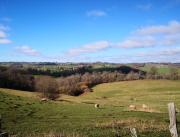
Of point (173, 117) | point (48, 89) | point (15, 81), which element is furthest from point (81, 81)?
point (173, 117)

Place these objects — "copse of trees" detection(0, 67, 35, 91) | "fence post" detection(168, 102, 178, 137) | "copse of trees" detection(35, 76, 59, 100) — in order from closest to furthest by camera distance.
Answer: "fence post" detection(168, 102, 178, 137) → "copse of trees" detection(35, 76, 59, 100) → "copse of trees" detection(0, 67, 35, 91)

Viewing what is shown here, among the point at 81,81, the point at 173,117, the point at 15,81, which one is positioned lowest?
the point at 81,81

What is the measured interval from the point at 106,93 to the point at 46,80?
27540mm

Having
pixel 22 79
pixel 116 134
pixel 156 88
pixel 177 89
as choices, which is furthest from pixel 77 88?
pixel 116 134

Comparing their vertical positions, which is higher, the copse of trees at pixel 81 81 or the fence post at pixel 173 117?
the fence post at pixel 173 117

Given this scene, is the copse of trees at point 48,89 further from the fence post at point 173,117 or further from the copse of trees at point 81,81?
the fence post at point 173,117

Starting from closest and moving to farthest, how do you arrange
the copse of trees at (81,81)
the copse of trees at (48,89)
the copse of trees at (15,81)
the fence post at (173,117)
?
the fence post at (173,117) < the copse of trees at (48,89) < the copse of trees at (15,81) < the copse of trees at (81,81)

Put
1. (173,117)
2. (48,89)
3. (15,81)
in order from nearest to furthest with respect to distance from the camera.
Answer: (173,117)
(48,89)
(15,81)

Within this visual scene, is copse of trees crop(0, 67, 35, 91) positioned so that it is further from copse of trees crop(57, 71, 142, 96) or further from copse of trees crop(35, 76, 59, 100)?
copse of trees crop(35, 76, 59, 100)

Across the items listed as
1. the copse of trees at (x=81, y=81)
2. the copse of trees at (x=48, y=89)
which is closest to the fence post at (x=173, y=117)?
the copse of trees at (x=48, y=89)

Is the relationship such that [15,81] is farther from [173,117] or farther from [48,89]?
[173,117]

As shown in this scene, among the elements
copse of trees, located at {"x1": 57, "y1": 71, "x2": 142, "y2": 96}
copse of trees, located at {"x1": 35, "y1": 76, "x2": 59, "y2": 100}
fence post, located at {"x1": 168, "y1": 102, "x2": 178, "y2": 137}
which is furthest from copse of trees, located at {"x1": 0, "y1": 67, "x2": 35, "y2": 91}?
fence post, located at {"x1": 168, "y1": 102, "x2": 178, "y2": 137}

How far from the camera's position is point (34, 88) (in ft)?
330

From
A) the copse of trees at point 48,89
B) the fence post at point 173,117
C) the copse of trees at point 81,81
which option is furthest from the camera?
the copse of trees at point 81,81
